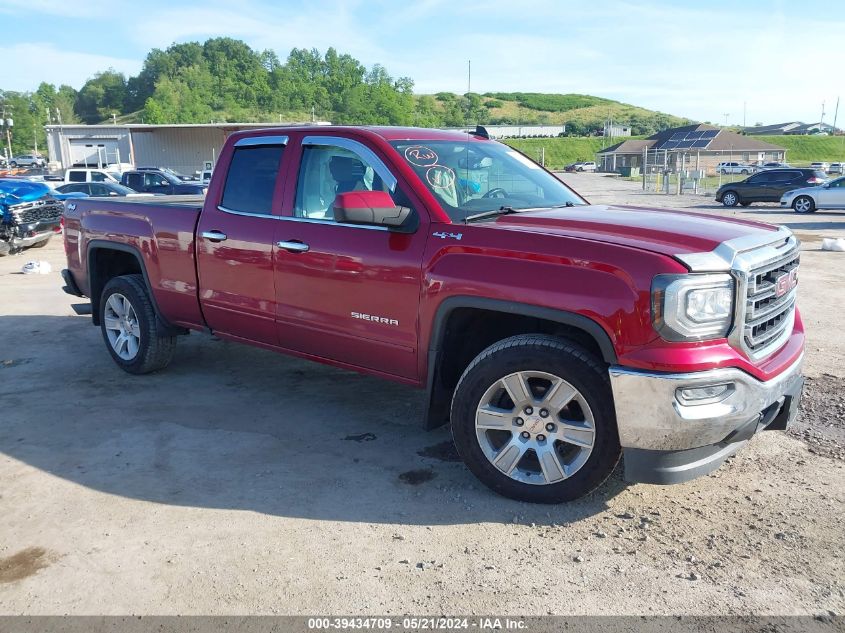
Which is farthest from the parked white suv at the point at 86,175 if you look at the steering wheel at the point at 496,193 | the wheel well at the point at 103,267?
the steering wheel at the point at 496,193

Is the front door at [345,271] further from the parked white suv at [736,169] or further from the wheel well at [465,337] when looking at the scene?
the parked white suv at [736,169]

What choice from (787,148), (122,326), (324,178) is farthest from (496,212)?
(787,148)

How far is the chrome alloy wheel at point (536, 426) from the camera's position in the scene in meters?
3.56

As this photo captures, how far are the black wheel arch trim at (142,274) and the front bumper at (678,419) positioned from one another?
391 centimetres

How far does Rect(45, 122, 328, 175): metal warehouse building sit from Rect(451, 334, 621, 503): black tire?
53.2 meters

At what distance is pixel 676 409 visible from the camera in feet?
10.5

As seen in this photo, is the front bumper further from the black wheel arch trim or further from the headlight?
the black wheel arch trim

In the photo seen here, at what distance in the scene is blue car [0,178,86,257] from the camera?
43.5 feet

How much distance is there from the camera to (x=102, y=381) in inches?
235

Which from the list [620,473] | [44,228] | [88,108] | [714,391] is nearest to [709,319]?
[714,391]

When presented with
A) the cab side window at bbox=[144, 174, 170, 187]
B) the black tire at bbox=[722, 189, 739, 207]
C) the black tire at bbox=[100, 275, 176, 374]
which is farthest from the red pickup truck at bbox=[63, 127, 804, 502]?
the black tire at bbox=[722, 189, 739, 207]

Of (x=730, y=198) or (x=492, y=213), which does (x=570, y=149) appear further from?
(x=492, y=213)

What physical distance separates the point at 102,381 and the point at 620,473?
425 cm

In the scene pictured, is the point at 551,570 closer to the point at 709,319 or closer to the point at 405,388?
the point at 709,319
